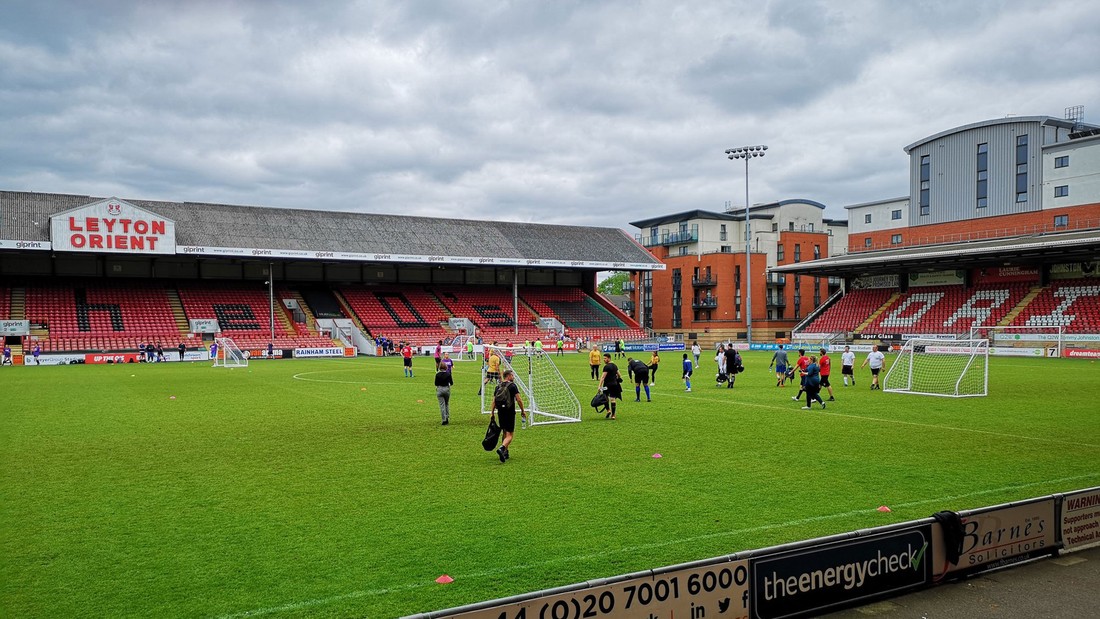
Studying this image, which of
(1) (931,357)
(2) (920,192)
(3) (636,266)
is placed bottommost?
(1) (931,357)

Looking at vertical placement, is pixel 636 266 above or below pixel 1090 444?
above

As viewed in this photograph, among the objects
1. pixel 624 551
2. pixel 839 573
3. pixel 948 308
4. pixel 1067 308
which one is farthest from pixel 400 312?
pixel 839 573

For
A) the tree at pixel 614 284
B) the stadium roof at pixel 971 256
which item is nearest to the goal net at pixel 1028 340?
the stadium roof at pixel 971 256

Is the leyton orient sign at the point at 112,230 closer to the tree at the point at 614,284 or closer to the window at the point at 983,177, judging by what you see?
the window at the point at 983,177

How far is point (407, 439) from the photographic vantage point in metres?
14.6

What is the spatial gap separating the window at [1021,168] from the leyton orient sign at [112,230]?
62.4 meters

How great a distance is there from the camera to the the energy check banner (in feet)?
19.1

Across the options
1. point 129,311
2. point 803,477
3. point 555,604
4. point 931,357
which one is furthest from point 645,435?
point 129,311

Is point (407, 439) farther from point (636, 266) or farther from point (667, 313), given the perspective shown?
point (667, 313)

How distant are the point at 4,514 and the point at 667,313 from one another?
225ft

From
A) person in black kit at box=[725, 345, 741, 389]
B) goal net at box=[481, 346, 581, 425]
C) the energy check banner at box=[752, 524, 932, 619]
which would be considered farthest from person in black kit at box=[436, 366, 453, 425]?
person in black kit at box=[725, 345, 741, 389]

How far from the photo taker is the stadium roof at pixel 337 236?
45.7 metres

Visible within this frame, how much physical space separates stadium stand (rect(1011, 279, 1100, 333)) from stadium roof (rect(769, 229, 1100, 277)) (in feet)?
6.43

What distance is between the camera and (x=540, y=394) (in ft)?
70.3
